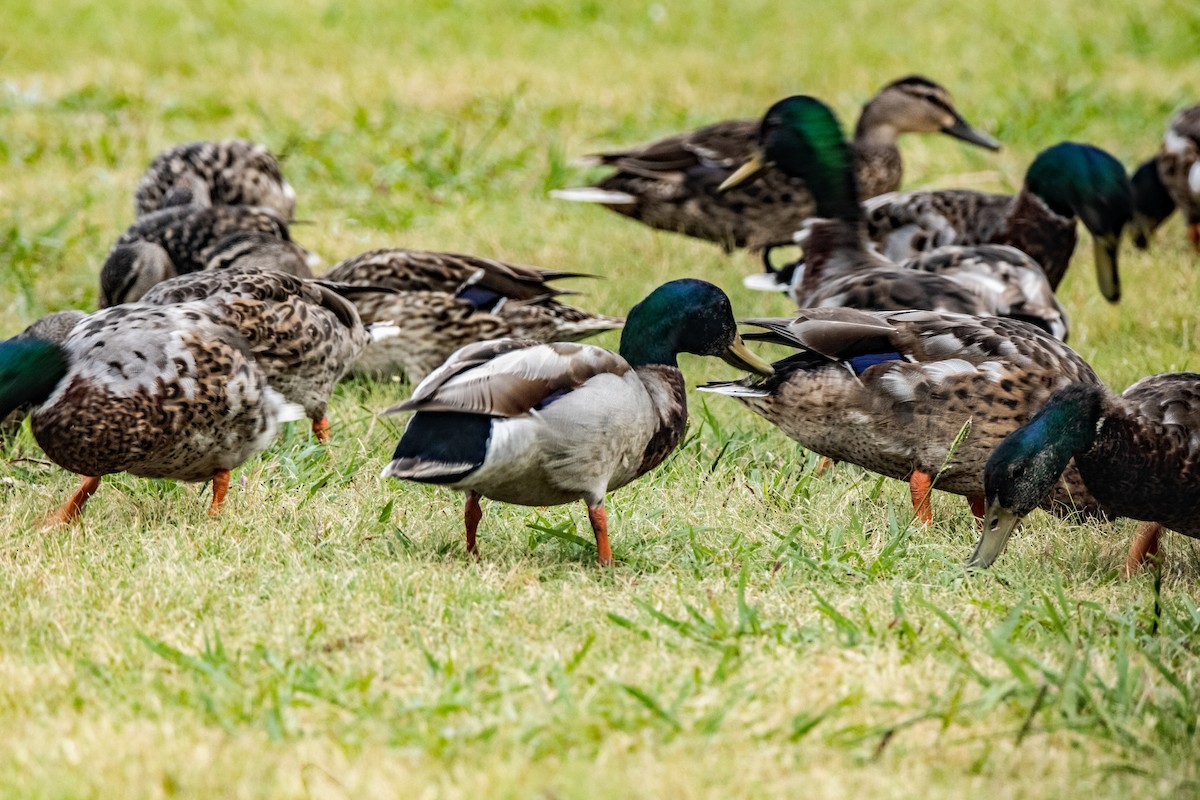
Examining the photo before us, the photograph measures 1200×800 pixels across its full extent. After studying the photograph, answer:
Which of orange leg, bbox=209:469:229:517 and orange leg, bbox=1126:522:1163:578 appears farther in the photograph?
orange leg, bbox=209:469:229:517

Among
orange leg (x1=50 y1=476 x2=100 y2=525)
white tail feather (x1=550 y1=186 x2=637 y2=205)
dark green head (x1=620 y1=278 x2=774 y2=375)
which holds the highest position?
dark green head (x1=620 y1=278 x2=774 y2=375)

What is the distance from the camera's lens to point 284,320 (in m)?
5.50

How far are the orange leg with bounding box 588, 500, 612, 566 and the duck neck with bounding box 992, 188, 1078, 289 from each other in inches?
148

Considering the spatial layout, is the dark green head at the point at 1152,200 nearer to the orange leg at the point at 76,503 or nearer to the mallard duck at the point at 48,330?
the mallard duck at the point at 48,330

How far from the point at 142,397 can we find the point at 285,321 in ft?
3.30

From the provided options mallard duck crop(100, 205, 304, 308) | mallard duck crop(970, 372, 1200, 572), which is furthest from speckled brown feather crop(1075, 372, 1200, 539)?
mallard duck crop(100, 205, 304, 308)

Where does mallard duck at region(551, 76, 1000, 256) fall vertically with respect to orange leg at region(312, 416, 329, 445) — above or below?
above

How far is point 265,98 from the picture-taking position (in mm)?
11188

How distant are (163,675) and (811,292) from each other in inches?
146

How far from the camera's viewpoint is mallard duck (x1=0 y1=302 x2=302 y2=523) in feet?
14.8

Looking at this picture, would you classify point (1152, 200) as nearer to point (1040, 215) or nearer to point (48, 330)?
point (1040, 215)

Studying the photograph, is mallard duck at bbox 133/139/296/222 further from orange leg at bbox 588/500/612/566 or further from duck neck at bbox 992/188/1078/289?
orange leg at bbox 588/500/612/566

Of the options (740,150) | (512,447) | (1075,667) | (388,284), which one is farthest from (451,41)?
(1075,667)

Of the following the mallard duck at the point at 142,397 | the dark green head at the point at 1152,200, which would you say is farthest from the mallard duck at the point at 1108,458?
the dark green head at the point at 1152,200
